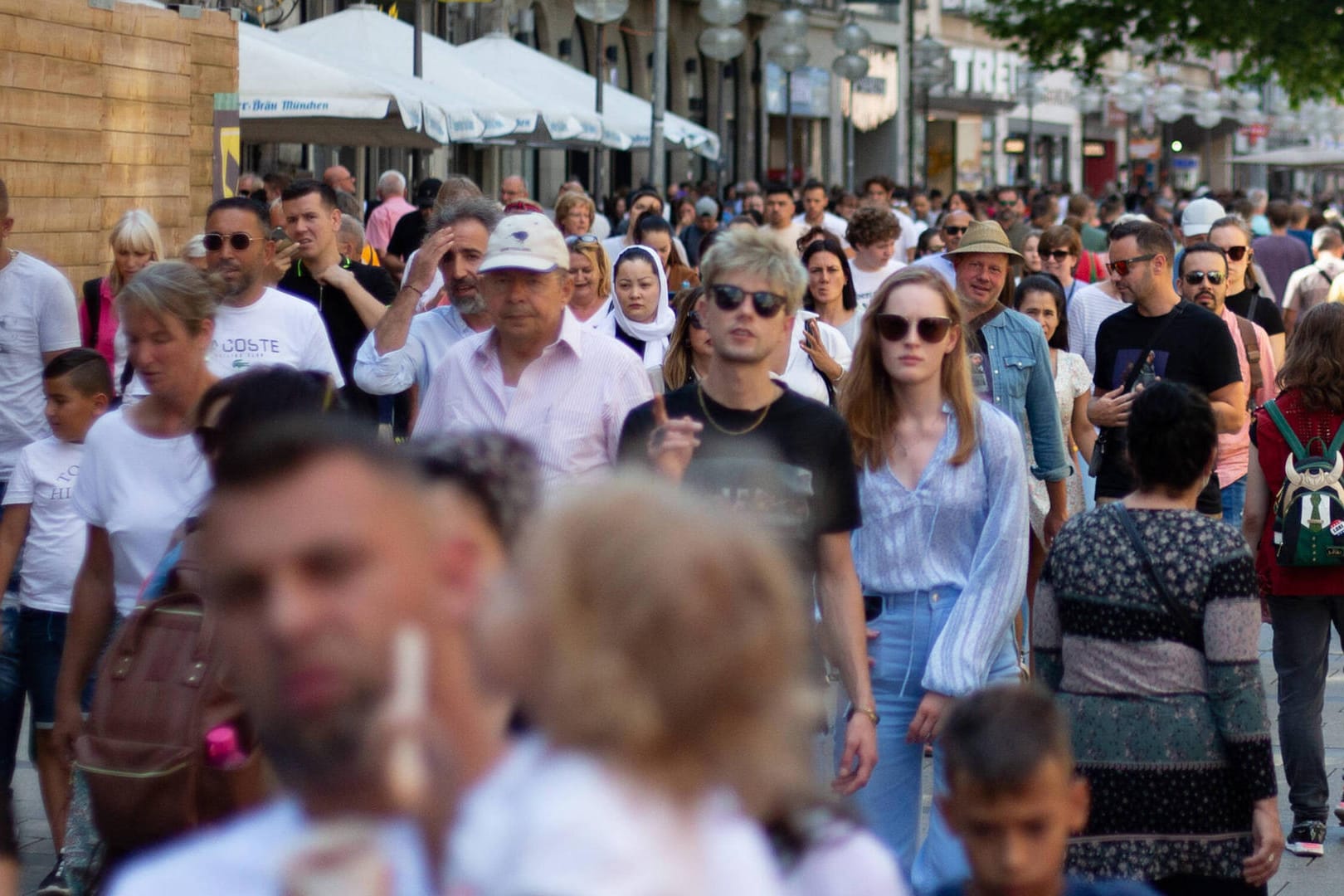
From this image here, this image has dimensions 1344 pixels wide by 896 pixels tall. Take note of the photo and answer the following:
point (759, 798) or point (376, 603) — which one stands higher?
point (376, 603)

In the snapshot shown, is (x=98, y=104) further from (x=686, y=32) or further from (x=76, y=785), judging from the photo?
(x=686, y=32)

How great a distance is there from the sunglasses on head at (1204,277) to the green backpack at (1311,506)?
2.43 meters

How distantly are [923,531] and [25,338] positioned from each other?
366 centimetres

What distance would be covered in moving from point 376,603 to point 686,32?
43.3 m

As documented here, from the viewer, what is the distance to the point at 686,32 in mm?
43938

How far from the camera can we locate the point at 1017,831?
9.59 ft

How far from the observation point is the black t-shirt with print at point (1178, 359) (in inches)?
295

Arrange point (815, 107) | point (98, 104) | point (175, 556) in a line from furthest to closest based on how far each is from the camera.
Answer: point (815, 107) → point (98, 104) → point (175, 556)

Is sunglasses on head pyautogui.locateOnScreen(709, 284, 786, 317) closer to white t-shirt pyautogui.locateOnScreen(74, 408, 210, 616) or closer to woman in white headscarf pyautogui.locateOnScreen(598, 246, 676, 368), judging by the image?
white t-shirt pyautogui.locateOnScreen(74, 408, 210, 616)

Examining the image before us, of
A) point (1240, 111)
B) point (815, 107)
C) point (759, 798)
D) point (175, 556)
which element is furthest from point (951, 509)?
point (1240, 111)

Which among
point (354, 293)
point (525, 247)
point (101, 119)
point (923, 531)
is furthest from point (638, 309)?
point (923, 531)

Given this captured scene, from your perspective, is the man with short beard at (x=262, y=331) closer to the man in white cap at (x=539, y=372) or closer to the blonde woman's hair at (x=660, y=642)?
the man in white cap at (x=539, y=372)

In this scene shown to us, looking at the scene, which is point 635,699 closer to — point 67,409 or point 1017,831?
point 1017,831

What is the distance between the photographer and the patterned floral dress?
4188 mm
